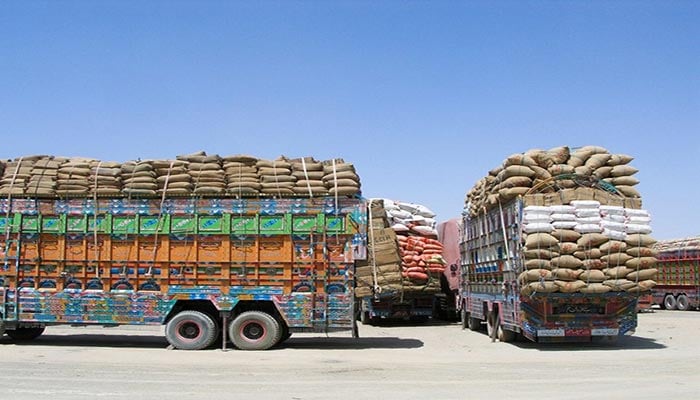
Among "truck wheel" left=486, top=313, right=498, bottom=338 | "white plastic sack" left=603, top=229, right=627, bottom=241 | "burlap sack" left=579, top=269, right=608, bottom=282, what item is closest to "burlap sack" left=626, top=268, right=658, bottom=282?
"burlap sack" left=579, top=269, right=608, bottom=282

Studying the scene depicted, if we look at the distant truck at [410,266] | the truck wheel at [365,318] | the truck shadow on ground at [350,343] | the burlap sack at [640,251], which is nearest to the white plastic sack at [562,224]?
the burlap sack at [640,251]

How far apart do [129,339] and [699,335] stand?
45.8 ft

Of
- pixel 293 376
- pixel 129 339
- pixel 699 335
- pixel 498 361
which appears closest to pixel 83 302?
pixel 129 339

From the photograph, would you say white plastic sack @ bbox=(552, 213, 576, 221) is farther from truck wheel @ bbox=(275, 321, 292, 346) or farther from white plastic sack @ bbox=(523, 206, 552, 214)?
truck wheel @ bbox=(275, 321, 292, 346)

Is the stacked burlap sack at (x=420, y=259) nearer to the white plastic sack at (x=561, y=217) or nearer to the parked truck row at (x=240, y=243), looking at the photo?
the parked truck row at (x=240, y=243)

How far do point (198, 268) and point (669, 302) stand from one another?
25.7 meters

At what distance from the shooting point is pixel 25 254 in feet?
50.1

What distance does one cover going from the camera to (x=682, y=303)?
32.9m

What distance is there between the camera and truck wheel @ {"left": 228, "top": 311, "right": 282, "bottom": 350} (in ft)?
48.6

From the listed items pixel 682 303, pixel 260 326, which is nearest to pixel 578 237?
pixel 260 326

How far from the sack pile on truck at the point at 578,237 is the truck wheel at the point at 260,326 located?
15.8 ft

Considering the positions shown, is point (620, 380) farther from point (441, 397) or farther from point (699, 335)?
point (699, 335)

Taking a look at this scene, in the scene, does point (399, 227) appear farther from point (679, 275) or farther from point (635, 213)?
point (679, 275)

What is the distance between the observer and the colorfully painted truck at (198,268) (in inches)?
585
